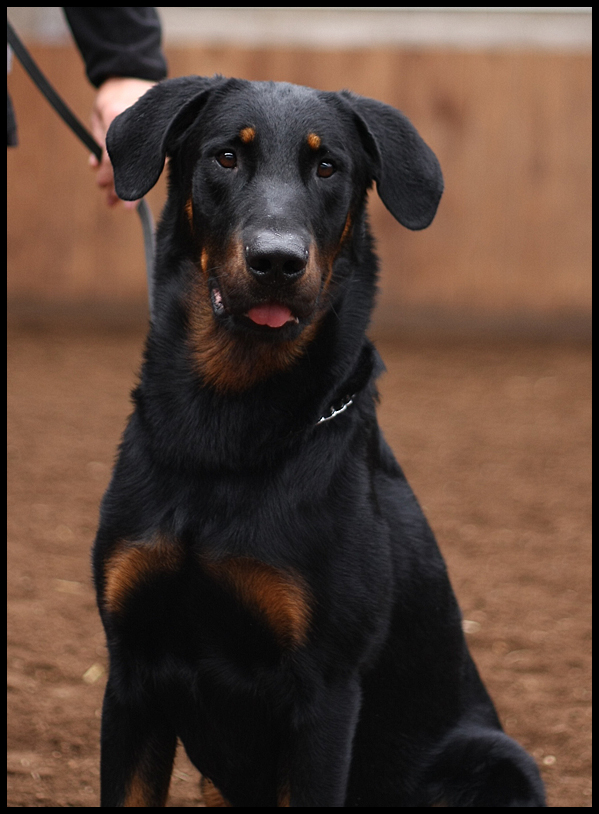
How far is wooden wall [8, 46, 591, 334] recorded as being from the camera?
376 inches

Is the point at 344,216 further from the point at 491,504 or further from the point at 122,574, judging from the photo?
the point at 491,504

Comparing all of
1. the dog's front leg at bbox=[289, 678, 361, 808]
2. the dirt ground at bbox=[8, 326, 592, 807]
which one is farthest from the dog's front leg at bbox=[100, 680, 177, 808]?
the dirt ground at bbox=[8, 326, 592, 807]

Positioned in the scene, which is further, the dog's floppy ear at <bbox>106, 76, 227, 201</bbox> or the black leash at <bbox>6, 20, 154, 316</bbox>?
the black leash at <bbox>6, 20, 154, 316</bbox>

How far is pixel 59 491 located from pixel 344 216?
3658 millimetres

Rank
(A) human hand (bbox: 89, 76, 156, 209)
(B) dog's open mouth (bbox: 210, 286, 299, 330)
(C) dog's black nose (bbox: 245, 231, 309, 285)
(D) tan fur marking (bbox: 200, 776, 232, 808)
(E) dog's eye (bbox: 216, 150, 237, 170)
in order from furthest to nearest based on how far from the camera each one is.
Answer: (A) human hand (bbox: 89, 76, 156, 209), (D) tan fur marking (bbox: 200, 776, 232, 808), (E) dog's eye (bbox: 216, 150, 237, 170), (B) dog's open mouth (bbox: 210, 286, 299, 330), (C) dog's black nose (bbox: 245, 231, 309, 285)

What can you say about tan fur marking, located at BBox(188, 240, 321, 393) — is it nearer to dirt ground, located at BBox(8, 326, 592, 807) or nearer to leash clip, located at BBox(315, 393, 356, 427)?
leash clip, located at BBox(315, 393, 356, 427)

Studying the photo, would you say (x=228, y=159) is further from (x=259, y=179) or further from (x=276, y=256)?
(x=276, y=256)

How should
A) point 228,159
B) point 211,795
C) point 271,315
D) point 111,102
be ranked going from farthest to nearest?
1. point 111,102
2. point 211,795
3. point 228,159
4. point 271,315

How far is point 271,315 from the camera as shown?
245cm

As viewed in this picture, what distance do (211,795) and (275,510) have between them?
105 centimetres

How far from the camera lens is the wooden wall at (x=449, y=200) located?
9562 millimetres

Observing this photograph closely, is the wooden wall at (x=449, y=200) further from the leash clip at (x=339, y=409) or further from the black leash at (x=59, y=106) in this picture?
the leash clip at (x=339, y=409)

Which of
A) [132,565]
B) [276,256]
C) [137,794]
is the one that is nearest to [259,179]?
[276,256]

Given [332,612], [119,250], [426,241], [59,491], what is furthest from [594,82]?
[332,612]
